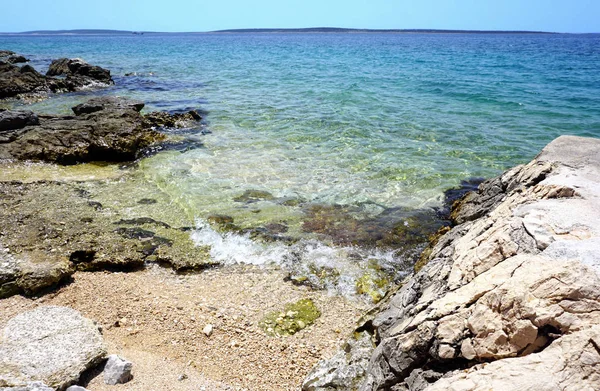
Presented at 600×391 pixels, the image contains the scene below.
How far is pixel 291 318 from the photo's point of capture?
580cm

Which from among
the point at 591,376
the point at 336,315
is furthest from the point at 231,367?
the point at 591,376

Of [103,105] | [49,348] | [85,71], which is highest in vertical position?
[85,71]

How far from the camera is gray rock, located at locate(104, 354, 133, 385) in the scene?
14.2ft

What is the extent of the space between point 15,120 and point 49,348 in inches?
465

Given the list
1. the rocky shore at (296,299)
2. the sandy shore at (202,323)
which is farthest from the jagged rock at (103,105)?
the sandy shore at (202,323)

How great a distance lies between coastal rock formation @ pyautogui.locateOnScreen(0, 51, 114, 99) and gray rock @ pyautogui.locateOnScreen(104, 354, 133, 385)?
23.8 metres

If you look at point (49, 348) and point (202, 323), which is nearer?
point (49, 348)

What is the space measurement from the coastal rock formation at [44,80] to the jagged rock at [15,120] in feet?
37.2

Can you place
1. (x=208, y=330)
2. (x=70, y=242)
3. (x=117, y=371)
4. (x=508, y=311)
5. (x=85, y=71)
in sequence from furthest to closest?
(x=85, y=71)
(x=70, y=242)
(x=208, y=330)
(x=117, y=371)
(x=508, y=311)

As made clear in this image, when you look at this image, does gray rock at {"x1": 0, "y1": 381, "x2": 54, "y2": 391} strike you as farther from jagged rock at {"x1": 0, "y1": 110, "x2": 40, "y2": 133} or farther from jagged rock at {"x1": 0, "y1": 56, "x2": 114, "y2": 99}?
jagged rock at {"x1": 0, "y1": 56, "x2": 114, "y2": 99}

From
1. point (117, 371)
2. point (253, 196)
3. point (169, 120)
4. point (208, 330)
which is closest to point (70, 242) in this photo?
point (208, 330)

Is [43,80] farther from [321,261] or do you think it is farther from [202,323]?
[202,323]

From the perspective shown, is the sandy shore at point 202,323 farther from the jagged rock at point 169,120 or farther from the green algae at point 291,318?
the jagged rock at point 169,120

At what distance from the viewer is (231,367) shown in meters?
4.91
